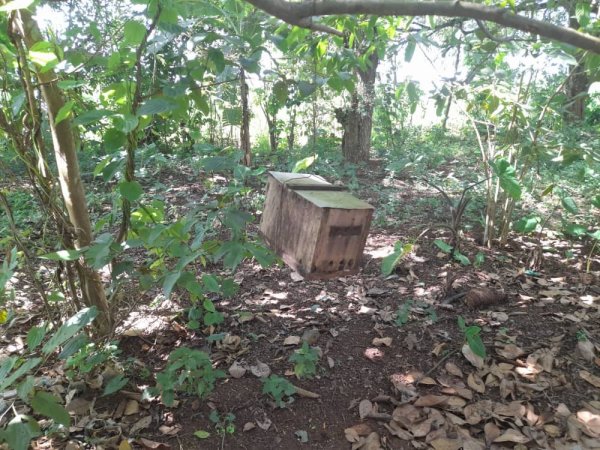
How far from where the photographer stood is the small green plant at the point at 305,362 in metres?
2.26

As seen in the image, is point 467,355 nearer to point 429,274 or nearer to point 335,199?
point 429,274

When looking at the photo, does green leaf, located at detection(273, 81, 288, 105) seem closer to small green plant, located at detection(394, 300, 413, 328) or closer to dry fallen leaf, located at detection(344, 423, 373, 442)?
dry fallen leaf, located at detection(344, 423, 373, 442)

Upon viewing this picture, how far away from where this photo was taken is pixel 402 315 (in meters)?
2.71

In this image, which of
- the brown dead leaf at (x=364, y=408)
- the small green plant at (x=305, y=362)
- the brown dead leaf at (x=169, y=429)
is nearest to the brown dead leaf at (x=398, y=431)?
the brown dead leaf at (x=364, y=408)

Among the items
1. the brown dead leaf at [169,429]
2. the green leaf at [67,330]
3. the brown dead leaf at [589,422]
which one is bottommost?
the brown dead leaf at [169,429]

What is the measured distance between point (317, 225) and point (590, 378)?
1.85 meters

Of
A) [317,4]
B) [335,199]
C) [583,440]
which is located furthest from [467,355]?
[317,4]

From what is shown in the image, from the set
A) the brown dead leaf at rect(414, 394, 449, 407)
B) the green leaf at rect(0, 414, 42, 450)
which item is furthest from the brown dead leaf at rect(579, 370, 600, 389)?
the green leaf at rect(0, 414, 42, 450)

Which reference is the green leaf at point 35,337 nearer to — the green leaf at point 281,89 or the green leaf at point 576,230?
the green leaf at point 281,89

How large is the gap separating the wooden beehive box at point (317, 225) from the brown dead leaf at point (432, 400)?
0.90m

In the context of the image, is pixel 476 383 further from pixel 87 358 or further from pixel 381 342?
pixel 87 358

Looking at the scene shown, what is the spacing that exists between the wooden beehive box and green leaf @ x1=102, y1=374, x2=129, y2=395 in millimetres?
997

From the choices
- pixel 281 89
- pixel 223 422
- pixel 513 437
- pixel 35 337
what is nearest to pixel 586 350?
pixel 513 437

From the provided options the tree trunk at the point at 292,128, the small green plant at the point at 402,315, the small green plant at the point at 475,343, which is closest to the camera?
the small green plant at the point at 475,343
